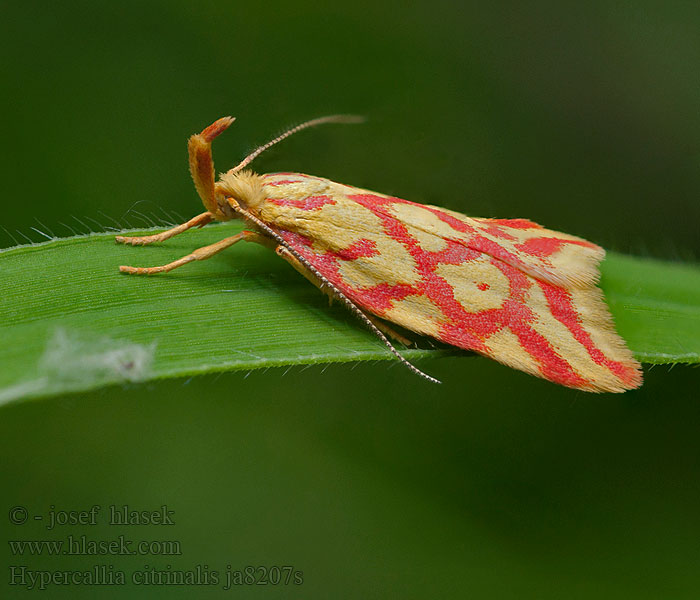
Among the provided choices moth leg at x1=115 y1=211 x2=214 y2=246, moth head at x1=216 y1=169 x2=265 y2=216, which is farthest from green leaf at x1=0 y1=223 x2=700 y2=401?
moth head at x1=216 y1=169 x2=265 y2=216

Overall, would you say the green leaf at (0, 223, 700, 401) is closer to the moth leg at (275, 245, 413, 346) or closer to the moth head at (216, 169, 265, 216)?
the moth leg at (275, 245, 413, 346)

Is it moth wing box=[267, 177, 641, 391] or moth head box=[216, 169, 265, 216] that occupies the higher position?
moth head box=[216, 169, 265, 216]

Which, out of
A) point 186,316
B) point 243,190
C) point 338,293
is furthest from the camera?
point 243,190

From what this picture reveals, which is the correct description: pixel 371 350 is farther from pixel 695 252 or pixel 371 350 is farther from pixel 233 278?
pixel 695 252

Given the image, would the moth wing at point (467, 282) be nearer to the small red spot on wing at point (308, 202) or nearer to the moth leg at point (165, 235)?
the small red spot on wing at point (308, 202)

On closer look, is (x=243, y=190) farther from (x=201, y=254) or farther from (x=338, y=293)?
(x=338, y=293)

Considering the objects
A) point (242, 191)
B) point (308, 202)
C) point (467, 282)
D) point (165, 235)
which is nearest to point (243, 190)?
point (242, 191)

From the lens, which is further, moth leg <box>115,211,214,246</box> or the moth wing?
moth leg <box>115,211,214,246</box>

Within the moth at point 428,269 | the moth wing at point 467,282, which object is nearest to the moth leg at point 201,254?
the moth at point 428,269
